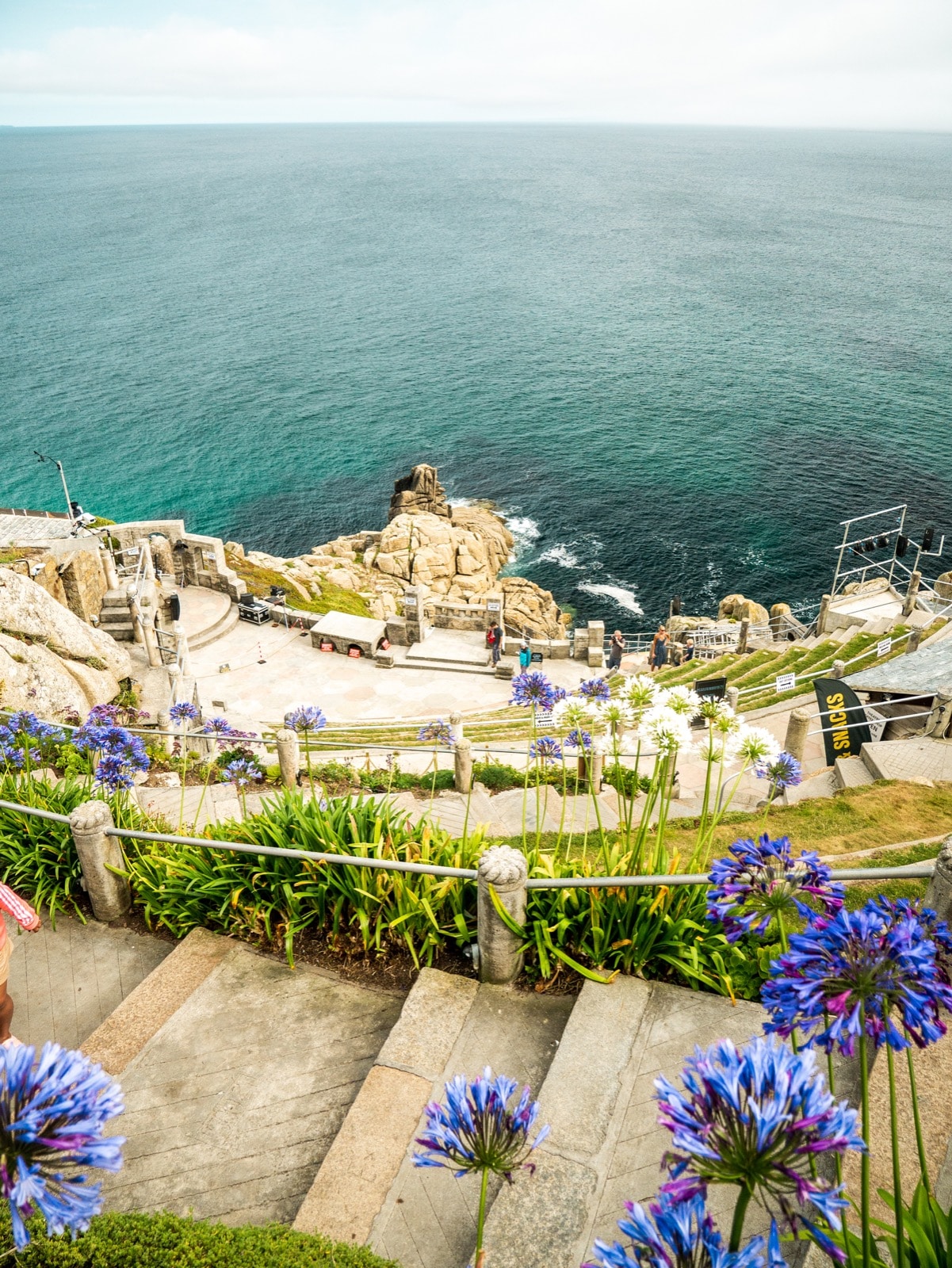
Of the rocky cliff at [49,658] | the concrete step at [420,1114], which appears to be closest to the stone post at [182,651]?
the rocky cliff at [49,658]

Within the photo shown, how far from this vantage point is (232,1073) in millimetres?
6012

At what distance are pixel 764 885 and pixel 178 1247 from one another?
3587 millimetres

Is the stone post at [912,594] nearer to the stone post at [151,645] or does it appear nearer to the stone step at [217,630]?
the stone post at [151,645]

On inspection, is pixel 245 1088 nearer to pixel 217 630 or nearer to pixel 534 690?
pixel 534 690

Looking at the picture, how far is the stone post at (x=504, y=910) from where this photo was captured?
6086 millimetres

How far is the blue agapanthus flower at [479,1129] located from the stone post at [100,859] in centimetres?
557

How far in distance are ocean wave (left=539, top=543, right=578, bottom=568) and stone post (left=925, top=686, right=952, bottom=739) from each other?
106 feet

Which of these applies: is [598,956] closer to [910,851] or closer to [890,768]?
[910,851]

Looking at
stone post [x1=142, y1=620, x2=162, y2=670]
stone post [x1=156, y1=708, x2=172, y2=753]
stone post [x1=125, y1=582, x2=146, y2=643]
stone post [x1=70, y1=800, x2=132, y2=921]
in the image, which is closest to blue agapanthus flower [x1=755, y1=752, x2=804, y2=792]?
stone post [x1=70, y1=800, x2=132, y2=921]

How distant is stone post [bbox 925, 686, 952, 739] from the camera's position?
50.5 feet

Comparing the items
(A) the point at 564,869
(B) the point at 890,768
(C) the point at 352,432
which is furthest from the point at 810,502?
(A) the point at 564,869

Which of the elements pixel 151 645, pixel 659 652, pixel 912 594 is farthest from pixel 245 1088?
pixel 912 594

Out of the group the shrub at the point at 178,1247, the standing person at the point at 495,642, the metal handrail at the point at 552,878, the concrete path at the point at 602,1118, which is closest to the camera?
the shrub at the point at 178,1247

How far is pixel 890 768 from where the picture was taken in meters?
13.9
